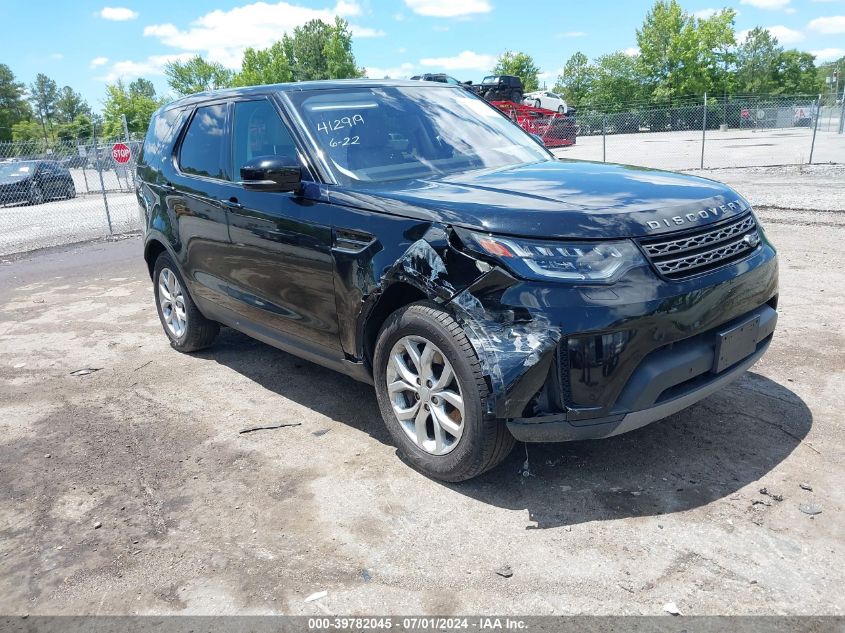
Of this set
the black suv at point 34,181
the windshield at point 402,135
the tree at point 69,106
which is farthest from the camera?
the tree at point 69,106

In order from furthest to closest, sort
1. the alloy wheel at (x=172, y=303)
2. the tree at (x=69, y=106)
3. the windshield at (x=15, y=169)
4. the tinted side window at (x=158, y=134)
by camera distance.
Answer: the tree at (x=69, y=106) → the windshield at (x=15, y=169) → the alloy wheel at (x=172, y=303) → the tinted side window at (x=158, y=134)

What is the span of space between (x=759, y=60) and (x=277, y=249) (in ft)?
317

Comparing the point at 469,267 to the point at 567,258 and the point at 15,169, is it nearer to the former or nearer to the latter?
the point at 567,258

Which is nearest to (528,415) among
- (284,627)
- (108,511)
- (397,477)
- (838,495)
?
(397,477)

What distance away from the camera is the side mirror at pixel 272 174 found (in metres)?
3.66

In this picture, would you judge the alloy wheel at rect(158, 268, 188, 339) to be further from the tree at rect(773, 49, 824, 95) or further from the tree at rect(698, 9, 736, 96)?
the tree at rect(773, 49, 824, 95)

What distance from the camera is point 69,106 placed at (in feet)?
439

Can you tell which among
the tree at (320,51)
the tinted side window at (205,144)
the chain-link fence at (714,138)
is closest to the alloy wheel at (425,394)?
the tinted side window at (205,144)

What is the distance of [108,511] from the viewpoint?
3.43 metres

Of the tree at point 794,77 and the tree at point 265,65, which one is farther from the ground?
the tree at point 265,65

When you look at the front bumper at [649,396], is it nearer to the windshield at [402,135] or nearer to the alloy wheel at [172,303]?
the windshield at [402,135]

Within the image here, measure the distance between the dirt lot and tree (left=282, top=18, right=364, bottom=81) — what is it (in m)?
75.6

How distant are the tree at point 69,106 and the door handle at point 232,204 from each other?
146231 mm

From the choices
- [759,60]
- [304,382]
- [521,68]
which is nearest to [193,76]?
[521,68]
